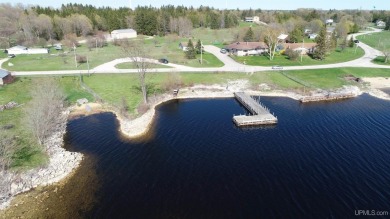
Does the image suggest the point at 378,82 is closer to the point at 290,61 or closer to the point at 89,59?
the point at 290,61

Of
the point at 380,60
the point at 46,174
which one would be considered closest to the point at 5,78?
the point at 46,174

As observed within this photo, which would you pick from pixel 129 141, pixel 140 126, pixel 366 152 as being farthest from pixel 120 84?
pixel 366 152

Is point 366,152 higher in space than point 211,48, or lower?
lower

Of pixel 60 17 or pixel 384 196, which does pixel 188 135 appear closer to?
pixel 384 196

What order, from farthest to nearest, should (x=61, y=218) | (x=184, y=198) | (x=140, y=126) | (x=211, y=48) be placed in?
(x=211, y=48) < (x=140, y=126) < (x=184, y=198) < (x=61, y=218)

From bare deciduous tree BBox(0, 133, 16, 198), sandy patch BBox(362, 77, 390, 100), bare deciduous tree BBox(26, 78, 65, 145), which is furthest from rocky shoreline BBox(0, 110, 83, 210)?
sandy patch BBox(362, 77, 390, 100)

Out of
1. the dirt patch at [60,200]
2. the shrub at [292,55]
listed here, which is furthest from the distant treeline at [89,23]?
the dirt patch at [60,200]

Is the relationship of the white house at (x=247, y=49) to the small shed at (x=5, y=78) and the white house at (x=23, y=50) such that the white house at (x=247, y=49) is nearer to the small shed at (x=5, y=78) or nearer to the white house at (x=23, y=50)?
the small shed at (x=5, y=78)
